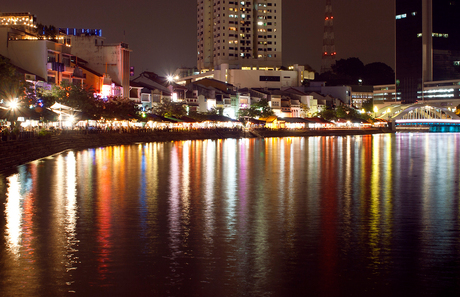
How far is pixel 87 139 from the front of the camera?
50594 mm

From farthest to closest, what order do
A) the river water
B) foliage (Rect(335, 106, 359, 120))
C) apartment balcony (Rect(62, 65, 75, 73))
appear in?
1. foliage (Rect(335, 106, 359, 120))
2. apartment balcony (Rect(62, 65, 75, 73))
3. the river water

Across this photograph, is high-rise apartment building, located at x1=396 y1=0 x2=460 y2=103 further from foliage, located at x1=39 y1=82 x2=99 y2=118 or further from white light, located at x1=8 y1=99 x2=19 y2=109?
white light, located at x1=8 y1=99 x2=19 y2=109

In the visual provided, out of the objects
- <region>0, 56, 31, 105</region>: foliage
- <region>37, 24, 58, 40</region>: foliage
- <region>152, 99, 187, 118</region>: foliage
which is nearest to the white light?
<region>0, 56, 31, 105</region>: foliage

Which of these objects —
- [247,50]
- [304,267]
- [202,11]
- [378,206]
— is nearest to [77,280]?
[304,267]

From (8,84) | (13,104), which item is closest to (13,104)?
(13,104)

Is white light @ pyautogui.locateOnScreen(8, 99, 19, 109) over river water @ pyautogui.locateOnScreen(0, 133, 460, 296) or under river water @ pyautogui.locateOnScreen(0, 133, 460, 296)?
over

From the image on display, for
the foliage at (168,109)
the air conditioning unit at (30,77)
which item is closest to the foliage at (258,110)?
the foliage at (168,109)

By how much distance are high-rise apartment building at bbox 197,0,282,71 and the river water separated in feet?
474

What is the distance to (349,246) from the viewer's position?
10.6m

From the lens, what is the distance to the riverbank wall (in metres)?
27.3

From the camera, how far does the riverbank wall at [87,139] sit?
2731 centimetres

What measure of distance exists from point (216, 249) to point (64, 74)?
193 feet

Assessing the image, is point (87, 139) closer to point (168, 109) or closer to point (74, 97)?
point (74, 97)

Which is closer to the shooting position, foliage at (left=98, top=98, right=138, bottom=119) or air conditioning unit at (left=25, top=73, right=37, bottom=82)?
air conditioning unit at (left=25, top=73, right=37, bottom=82)
